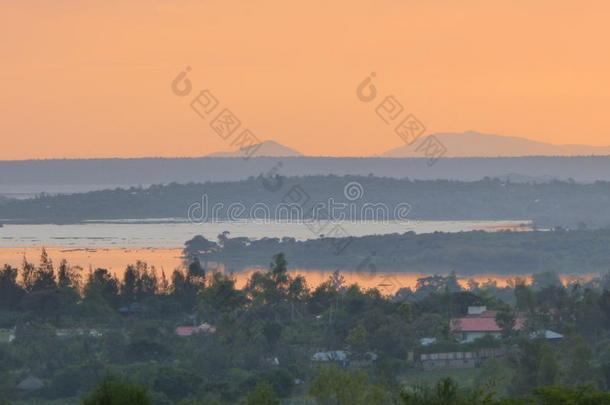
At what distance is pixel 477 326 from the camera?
3353cm

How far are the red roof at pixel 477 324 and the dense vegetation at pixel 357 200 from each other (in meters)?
78.6

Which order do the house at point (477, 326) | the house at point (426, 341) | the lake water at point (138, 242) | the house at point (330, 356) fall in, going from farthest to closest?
1. the lake water at point (138, 242)
2. the house at point (477, 326)
3. the house at point (426, 341)
4. the house at point (330, 356)

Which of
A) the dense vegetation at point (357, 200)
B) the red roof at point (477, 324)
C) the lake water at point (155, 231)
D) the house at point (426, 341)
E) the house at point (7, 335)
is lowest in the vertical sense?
the house at point (426, 341)

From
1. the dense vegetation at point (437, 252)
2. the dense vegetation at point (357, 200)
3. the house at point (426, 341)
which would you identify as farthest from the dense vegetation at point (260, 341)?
the dense vegetation at point (357, 200)

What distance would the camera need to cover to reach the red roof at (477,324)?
33.2 metres

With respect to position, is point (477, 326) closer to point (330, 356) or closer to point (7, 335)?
point (330, 356)

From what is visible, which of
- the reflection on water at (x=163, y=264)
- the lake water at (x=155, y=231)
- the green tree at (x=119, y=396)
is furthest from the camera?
the lake water at (x=155, y=231)

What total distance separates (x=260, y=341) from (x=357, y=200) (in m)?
93.6

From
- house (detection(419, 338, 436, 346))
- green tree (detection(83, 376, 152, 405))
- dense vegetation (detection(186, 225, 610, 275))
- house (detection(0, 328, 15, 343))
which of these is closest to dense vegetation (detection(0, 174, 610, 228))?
dense vegetation (detection(186, 225, 610, 275))

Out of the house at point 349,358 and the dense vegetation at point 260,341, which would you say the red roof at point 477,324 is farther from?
the house at point 349,358

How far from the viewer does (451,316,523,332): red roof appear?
109ft

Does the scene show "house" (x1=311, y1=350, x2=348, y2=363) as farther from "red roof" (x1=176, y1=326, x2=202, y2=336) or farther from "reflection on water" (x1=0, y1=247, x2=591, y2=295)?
"reflection on water" (x1=0, y1=247, x2=591, y2=295)

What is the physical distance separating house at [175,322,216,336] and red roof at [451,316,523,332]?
6.59 meters

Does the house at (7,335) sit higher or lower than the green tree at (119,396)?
higher
